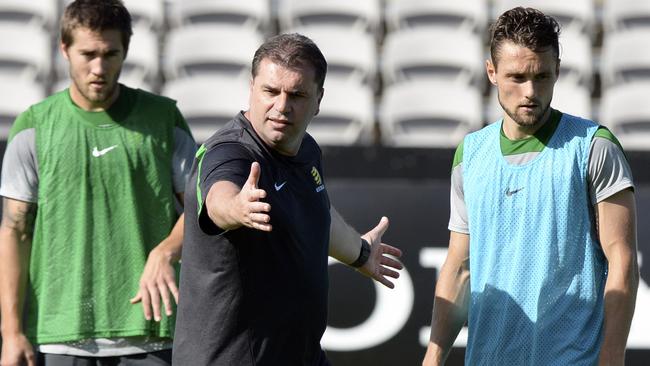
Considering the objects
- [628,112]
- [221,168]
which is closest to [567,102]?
[628,112]

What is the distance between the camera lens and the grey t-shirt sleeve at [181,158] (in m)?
4.89

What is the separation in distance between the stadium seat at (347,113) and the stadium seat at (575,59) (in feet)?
6.04

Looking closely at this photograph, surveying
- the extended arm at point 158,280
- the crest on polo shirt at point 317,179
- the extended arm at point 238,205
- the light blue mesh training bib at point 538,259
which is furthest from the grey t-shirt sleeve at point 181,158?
the extended arm at point 238,205

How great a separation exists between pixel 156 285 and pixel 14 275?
2.26ft

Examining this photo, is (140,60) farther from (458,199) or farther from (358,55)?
(458,199)

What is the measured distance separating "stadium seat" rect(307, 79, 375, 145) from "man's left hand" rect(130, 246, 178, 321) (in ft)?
15.9

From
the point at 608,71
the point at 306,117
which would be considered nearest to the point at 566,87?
the point at 608,71

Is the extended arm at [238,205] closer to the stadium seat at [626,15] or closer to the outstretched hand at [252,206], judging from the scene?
the outstretched hand at [252,206]

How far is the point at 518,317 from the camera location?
4051mm

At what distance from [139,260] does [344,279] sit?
2108mm

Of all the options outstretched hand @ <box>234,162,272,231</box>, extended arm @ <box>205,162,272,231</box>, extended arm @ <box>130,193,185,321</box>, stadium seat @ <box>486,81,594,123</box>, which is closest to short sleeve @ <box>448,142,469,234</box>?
extended arm @ <box>130,193,185,321</box>

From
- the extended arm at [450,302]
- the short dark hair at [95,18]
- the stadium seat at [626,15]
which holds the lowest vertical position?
the extended arm at [450,302]

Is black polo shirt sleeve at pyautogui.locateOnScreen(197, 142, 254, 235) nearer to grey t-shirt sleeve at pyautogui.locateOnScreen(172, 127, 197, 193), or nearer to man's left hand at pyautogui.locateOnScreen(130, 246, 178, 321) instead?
man's left hand at pyautogui.locateOnScreen(130, 246, 178, 321)

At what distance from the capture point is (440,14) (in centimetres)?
1039
